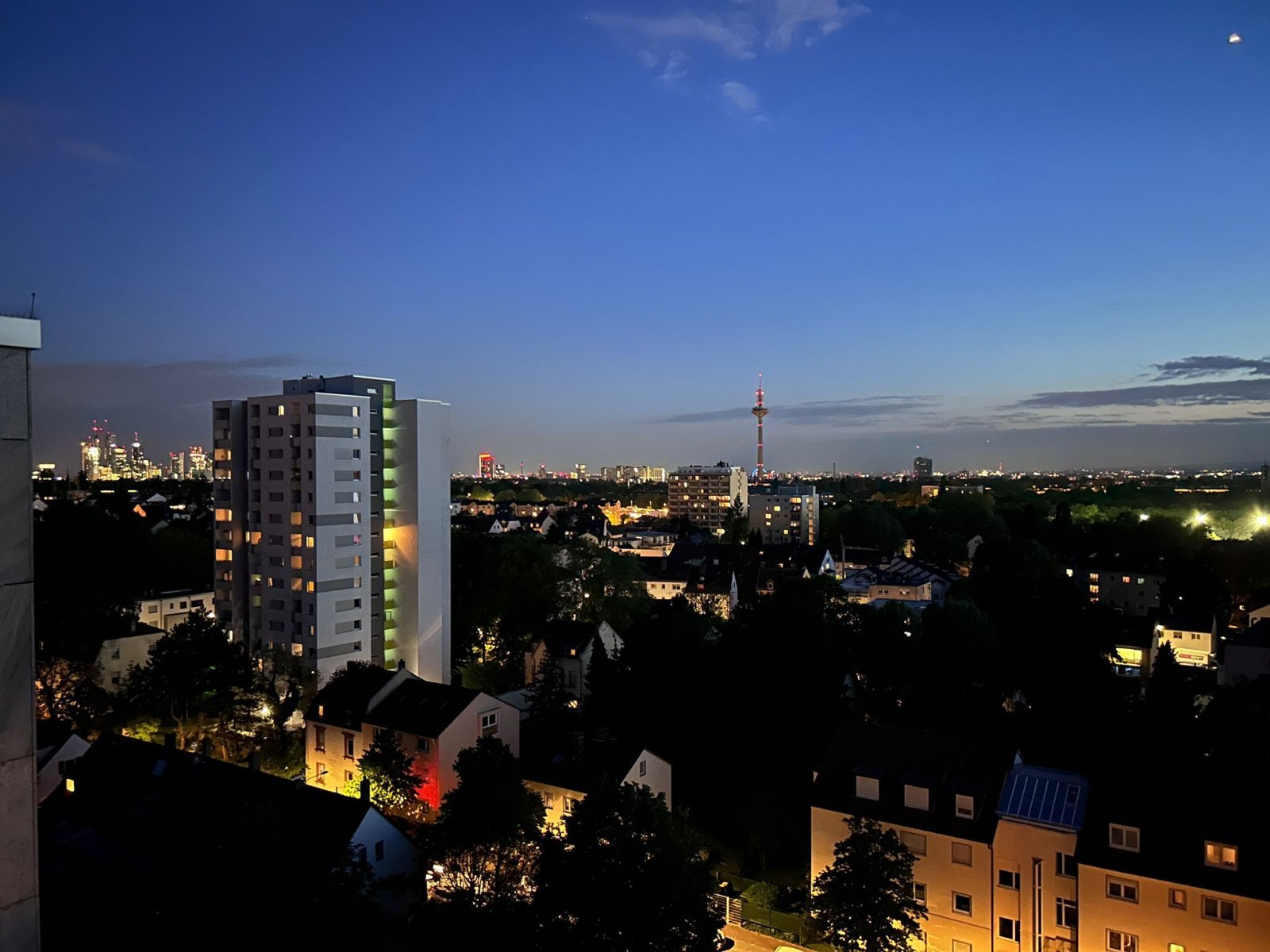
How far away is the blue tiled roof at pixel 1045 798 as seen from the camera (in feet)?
45.8

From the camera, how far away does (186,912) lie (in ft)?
33.7

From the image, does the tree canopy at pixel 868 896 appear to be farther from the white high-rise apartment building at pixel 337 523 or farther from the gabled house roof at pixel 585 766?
the white high-rise apartment building at pixel 337 523

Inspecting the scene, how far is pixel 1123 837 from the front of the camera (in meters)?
13.2

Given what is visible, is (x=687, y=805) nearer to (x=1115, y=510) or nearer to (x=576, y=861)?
Answer: (x=576, y=861)

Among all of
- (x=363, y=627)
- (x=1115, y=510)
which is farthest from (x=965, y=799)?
(x=1115, y=510)

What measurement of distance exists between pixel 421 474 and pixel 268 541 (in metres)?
5.74

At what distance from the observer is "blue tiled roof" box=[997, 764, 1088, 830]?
45.8ft

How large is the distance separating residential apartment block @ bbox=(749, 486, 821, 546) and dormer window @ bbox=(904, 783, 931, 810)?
76276mm

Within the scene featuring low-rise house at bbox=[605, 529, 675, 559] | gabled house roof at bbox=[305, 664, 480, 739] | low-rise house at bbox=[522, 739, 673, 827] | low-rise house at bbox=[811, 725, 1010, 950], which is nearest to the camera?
low-rise house at bbox=[811, 725, 1010, 950]

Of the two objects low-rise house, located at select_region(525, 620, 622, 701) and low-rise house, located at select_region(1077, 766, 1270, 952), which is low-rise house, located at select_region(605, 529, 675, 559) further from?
low-rise house, located at select_region(1077, 766, 1270, 952)

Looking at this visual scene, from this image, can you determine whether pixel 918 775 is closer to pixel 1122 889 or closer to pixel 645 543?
pixel 1122 889

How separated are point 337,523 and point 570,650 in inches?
376

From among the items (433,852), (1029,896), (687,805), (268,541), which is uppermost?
(268,541)

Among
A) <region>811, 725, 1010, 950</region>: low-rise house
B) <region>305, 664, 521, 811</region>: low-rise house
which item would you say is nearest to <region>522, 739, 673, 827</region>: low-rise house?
<region>305, 664, 521, 811</region>: low-rise house
